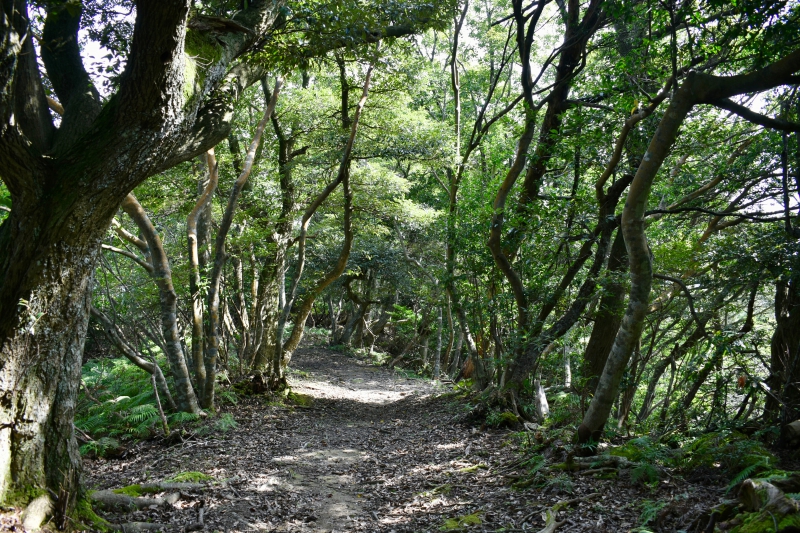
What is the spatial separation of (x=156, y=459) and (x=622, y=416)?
7.03 metres

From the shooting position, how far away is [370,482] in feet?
21.4

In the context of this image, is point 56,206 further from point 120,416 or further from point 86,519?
point 120,416

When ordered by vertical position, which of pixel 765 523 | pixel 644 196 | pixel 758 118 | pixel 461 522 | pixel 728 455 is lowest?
pixel 461 522

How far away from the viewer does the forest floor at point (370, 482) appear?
4449mm

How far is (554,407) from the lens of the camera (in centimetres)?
963

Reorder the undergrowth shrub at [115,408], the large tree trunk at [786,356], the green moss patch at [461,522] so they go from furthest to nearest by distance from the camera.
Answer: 1. the undergrowth shrub at [115,408]
2. the large tree trunk at [786,356]
3. the green moss patch at [461,522]

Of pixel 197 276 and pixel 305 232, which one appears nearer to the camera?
pixel 197 276

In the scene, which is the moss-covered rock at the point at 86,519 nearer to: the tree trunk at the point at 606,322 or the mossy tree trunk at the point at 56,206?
the mossy tree trunk at the point at 56,206

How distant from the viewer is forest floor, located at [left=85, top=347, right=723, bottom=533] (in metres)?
4.45

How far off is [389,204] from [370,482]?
8.15 meters

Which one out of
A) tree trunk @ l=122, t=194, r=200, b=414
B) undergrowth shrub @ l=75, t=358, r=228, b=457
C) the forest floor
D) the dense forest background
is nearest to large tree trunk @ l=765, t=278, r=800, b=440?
the dense forest background

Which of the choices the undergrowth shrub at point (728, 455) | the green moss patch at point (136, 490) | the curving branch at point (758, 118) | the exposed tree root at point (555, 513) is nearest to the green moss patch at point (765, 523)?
the undergrowth shrub at point (728, 455)

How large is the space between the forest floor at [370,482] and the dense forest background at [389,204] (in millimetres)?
853

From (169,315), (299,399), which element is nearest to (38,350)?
(169,315)
